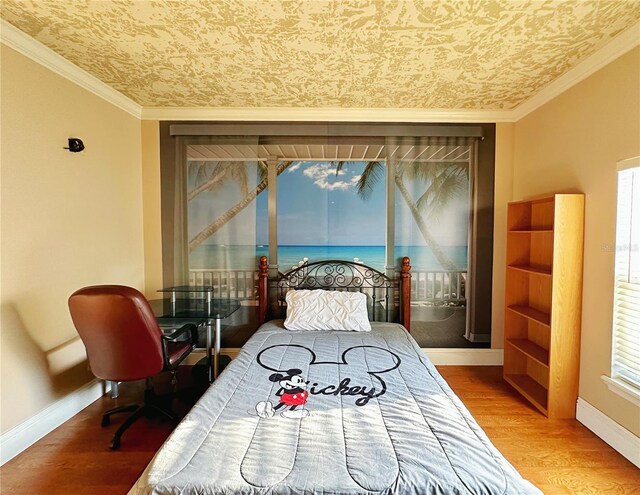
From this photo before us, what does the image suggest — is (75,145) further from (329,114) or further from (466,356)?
(466,356)

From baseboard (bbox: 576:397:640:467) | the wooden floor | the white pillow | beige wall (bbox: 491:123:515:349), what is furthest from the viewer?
beige wall (bbox: 491:123:515:349)

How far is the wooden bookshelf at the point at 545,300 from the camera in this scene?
2.13 meters

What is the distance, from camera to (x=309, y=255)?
3.11 m

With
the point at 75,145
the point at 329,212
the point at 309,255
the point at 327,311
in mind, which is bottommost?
the point at 327,311

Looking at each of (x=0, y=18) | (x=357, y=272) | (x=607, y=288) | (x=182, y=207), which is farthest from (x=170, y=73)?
(x=607, y=288)

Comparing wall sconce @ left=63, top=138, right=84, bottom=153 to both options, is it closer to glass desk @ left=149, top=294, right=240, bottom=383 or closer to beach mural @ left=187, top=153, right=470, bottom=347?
beach mural @ left=187, top=153, right=470, bottom=347

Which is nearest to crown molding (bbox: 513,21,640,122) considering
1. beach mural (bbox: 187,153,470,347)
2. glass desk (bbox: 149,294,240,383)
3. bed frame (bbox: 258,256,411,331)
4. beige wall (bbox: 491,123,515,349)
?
beige wall (bbox: 491,123,515,349)

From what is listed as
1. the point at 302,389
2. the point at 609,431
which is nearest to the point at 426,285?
the point at 609,431

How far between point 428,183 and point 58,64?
3.21 m

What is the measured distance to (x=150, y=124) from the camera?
297 cm

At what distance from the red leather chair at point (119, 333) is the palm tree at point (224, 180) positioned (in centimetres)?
137

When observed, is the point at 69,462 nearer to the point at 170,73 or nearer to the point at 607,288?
the point at 170,73

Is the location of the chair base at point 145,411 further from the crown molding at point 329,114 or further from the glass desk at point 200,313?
the crown molding at point 329,114

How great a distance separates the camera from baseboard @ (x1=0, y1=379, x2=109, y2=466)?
1.77 metres
